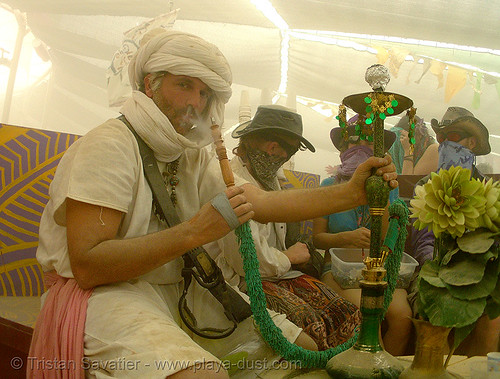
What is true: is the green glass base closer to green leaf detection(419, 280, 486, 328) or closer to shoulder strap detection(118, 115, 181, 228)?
green leaf detection(419, 280, 486, 328)

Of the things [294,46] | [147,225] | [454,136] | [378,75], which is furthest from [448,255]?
[294,46]

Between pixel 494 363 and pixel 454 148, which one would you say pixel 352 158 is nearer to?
pixel 454 148

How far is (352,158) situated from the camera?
287 cm

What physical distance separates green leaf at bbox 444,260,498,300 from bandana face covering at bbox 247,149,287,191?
155 centimetres

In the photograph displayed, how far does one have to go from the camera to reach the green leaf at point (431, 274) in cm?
127

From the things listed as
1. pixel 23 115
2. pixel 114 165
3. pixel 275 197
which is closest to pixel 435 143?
pixel 275 197

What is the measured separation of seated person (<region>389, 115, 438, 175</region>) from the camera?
351 centimetres

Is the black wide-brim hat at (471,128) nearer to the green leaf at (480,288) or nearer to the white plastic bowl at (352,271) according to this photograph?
the white plastic bowl at (352,271)

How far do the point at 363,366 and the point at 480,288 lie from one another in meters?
0.38

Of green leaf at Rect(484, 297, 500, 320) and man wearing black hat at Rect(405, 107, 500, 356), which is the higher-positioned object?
man wearing black hat at Rect(405, 107, 500, 356)

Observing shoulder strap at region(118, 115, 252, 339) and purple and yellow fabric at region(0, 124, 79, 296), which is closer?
shoulder strap at region(118, 115, 252, 339)

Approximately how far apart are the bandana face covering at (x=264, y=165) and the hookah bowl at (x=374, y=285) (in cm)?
123

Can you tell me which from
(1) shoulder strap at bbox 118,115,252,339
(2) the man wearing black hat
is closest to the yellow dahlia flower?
(1) shoulder strap at bbox 118,115,252,339

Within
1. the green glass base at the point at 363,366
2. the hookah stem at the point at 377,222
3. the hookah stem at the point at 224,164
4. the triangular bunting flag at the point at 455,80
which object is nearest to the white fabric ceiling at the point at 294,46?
the triangular bunting flag at the point at 455,80
